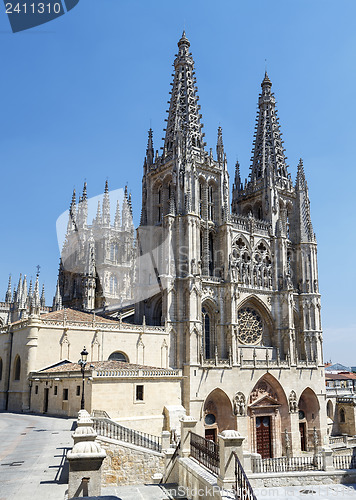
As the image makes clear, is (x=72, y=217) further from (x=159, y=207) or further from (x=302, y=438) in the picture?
(x=302, y=438)

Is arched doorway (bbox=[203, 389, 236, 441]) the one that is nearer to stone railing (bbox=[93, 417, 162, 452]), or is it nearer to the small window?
the small window

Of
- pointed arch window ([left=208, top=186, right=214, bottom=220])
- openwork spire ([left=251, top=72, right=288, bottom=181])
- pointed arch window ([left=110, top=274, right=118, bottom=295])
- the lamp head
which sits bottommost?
the lamp head

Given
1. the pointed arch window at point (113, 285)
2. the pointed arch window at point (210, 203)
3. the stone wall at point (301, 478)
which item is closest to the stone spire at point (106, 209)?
the pointed arch window at point (113, 285)

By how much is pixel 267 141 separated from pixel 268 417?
29.2 metres

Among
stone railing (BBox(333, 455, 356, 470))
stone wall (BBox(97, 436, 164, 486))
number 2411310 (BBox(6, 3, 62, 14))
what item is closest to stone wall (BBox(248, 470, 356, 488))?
stone railing (BBox(333, 455, 356, 470))

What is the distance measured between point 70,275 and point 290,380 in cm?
3382

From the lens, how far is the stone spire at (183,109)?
144 ft

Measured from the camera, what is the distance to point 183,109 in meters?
45.9

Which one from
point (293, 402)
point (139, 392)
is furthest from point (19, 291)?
point (139, 392)

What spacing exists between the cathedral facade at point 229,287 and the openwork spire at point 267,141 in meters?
0.18

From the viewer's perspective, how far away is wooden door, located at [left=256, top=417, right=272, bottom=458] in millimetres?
39531

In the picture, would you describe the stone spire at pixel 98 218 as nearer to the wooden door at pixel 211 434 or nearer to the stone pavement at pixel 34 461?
the wooden door at pixel 211 434

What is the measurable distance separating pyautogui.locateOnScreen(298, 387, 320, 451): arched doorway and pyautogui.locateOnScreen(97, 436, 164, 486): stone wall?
28.6 meters

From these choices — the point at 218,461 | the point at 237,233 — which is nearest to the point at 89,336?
the point at 237,233
